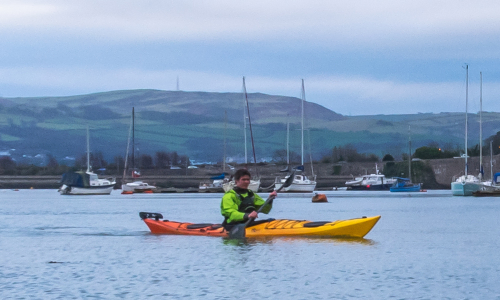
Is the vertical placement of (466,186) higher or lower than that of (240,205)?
lower

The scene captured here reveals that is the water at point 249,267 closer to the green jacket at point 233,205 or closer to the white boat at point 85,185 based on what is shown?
the green jacket at point 233,205

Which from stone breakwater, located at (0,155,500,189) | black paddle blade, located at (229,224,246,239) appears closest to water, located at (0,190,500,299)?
black paddle blade, located at (229,224,246,239)

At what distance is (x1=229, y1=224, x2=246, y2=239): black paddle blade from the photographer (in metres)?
21.9

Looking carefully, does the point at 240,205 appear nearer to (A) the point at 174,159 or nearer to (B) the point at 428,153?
(B) the point at 428,153

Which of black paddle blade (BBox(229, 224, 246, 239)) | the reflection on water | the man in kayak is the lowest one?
the reflection on water

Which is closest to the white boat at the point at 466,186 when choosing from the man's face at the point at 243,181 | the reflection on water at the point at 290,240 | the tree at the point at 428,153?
the reflection on water at the point at 290,240

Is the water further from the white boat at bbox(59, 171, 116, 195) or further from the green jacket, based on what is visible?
the white boat at bbox(59, 171, 116, 195)

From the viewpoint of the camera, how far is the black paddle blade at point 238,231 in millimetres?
21859

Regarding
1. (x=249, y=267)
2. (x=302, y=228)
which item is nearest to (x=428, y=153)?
(x=302, y=228)

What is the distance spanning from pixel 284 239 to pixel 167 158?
158m

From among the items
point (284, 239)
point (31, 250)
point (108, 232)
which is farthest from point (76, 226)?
point (284, 239)

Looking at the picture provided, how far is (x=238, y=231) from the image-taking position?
22.0 m

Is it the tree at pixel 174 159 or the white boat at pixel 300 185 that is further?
the tree at pixel 174 159

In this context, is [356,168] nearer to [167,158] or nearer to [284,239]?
[167,158]
